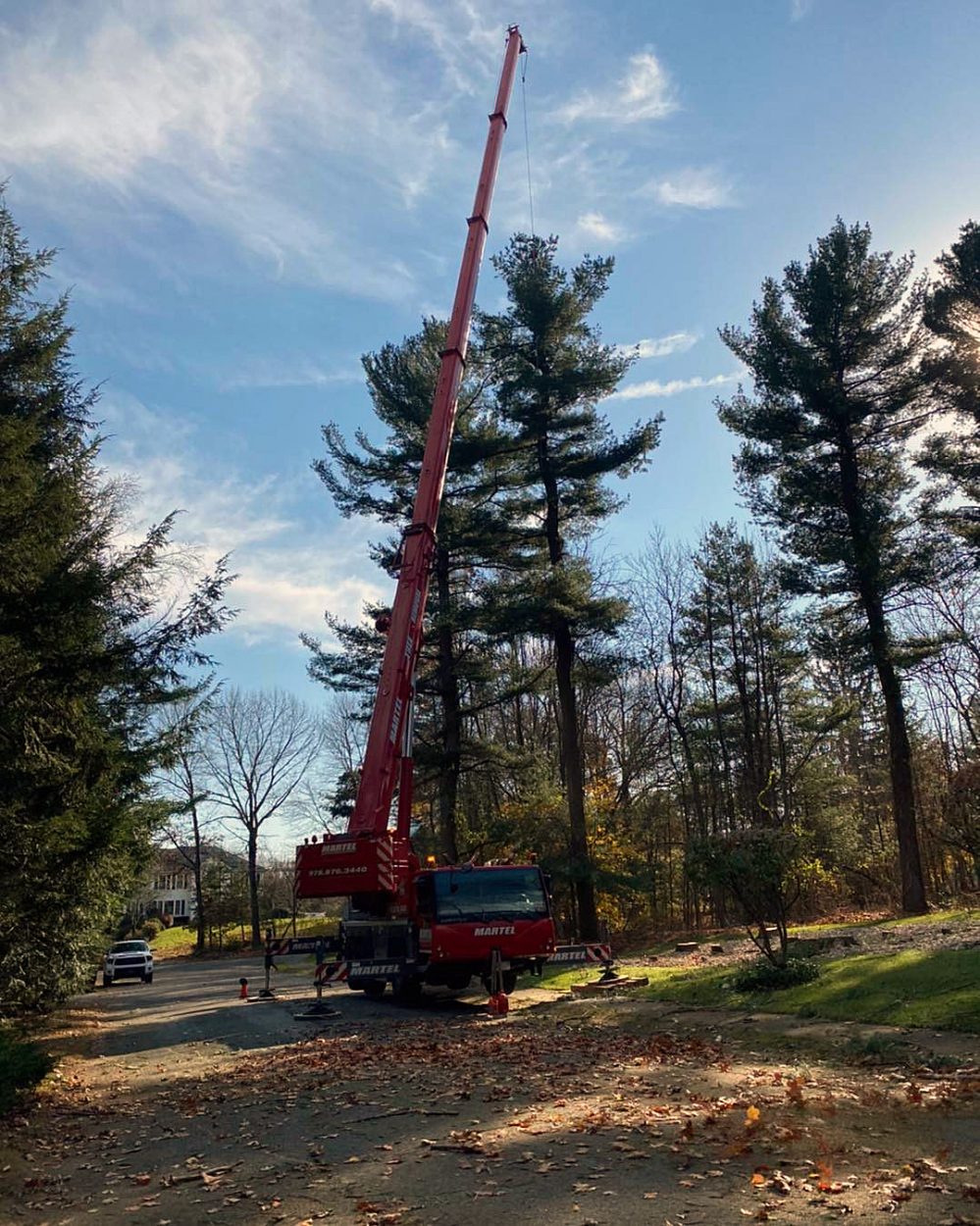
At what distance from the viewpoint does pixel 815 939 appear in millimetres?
16781

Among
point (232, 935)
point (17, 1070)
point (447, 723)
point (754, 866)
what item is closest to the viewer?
point (17, 1070)

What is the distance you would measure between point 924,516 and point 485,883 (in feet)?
47.8

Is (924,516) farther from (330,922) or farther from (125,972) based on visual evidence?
(330,922)

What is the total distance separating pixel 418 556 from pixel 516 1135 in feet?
39.5

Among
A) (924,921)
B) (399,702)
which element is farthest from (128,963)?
(924,921)

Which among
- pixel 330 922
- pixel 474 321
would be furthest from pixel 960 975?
pixel 330 922

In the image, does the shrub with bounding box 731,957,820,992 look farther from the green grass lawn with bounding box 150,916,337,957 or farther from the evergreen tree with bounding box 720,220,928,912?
the green grass lawn with bounding box 150,916,337,957

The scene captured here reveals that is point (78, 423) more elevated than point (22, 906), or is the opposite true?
point (78, 423)

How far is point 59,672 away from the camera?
1209cm

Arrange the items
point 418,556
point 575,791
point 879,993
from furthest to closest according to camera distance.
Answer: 1. point 575,791
2. point 418,556
3. point 879,993

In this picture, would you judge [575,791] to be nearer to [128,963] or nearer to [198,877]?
[128,963]

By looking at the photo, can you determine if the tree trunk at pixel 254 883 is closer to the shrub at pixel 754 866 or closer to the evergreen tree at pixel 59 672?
the evergreen tree at pixel 59 672

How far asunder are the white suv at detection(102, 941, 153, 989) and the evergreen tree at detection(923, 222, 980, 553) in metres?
31.1

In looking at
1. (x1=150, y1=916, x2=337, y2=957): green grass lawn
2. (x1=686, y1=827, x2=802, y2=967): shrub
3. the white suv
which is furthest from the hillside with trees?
(x1=150, y1=916, x2=337, y2=957): green grass lawn
